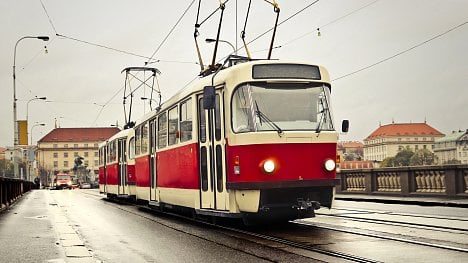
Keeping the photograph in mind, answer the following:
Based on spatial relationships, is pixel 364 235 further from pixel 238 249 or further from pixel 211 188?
pixel 211 188

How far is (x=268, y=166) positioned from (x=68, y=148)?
172 metres

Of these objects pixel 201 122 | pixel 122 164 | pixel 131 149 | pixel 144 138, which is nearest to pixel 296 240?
pixel 201 122

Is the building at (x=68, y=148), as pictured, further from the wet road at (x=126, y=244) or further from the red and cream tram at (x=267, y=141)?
the red and cream tram at (x=267, y=141)

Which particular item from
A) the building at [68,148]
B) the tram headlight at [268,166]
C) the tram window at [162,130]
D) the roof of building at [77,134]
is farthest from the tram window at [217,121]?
the roof of building at [77,134]

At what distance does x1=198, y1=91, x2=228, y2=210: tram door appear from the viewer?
12344 mm

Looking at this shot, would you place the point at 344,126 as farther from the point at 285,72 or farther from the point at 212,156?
the point at 212,156

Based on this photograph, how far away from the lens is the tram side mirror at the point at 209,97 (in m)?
12.2

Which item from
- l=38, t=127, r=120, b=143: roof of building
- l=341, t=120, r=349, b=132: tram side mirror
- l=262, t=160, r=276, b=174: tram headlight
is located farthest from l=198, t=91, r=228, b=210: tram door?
l=38, t=127, r=120, b=143: roof of building

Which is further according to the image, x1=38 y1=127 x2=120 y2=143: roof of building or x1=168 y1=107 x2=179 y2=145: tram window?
x1=38 y1=127 x2=120 y2=143: roof of building

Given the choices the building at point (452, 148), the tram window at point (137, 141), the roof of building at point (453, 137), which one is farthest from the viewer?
the roof of building at point (453, 137)

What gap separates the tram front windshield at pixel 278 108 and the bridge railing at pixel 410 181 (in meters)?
12.2

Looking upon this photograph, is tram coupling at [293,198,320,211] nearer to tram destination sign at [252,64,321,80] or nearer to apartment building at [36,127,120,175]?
tram destination sign at [252,64,321,80]

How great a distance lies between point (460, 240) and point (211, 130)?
516cm

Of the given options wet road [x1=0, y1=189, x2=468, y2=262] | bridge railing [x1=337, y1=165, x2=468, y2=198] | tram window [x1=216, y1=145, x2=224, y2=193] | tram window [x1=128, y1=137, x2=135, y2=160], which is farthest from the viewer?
tram window [x1=128, y1=137, x2=135, y2=160]
